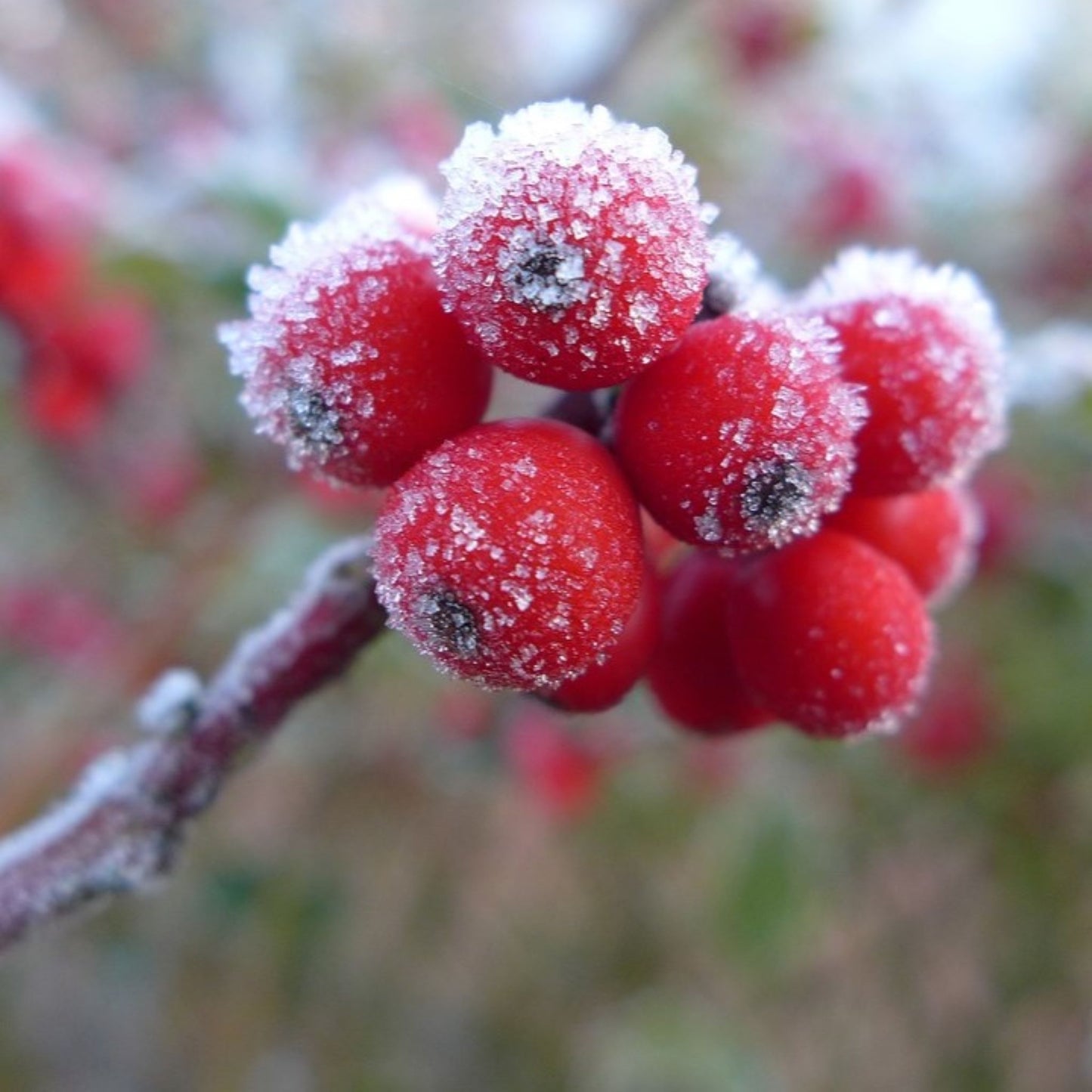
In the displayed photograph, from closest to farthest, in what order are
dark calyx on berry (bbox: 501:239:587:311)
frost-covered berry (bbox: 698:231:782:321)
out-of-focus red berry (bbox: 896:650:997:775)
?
dark calyx on berry (bbox: 501:239:587:311)
frost-covered berry (bbox: 698:231:782:321)
out-of-focus red berry (bbox: 896:650:997:775)

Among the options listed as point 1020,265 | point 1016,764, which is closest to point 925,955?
point 1016,764

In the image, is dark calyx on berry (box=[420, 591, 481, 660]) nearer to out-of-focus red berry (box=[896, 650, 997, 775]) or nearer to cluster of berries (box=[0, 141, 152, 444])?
cluster of berries (box=[0, 141, 152, 444])

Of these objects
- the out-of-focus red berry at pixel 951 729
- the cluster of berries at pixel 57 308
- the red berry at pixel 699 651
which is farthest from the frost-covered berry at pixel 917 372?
the out-of-focus red berry at pixel 951 729

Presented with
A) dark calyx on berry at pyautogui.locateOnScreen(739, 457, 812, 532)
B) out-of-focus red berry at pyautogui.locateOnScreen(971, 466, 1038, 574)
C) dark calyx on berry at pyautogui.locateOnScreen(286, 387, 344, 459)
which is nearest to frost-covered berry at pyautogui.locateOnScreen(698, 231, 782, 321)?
dark calyx on berry at pyautogui.locateOnScreen(739, 457, 812, 532)

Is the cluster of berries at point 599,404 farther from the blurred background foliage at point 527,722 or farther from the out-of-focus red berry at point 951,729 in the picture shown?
the out-of-focus red berry at point 951,729

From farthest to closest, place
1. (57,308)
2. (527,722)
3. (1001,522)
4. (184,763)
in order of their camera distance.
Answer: (527,722) → (1001,522) → (57,308) → (184,763)

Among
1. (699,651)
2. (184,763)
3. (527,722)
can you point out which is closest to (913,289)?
(699,651)

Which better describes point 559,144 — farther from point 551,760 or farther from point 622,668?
point 551,760
